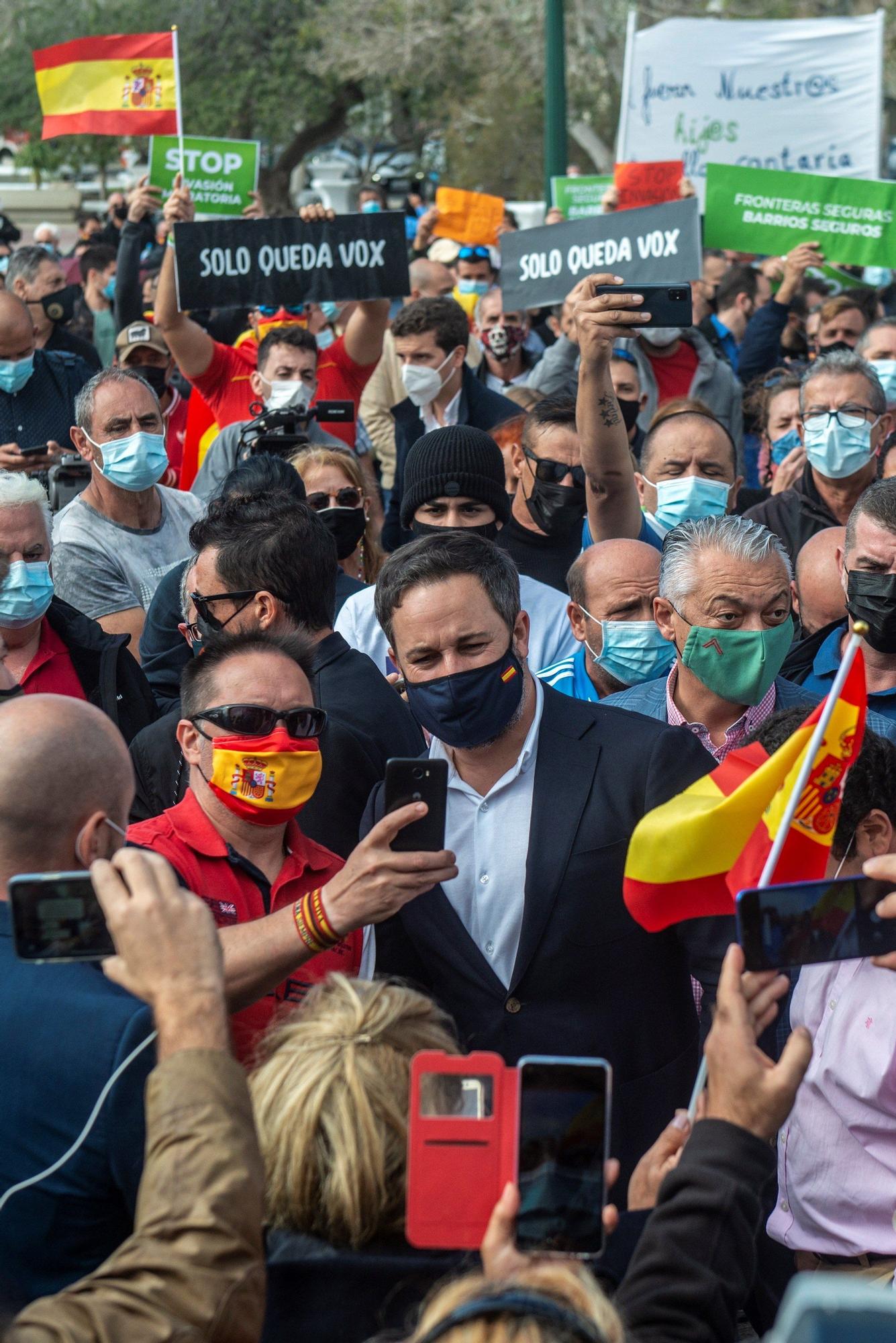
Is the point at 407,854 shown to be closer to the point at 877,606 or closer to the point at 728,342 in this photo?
the point at 877,606

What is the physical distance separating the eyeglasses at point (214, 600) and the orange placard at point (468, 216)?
8.19 m

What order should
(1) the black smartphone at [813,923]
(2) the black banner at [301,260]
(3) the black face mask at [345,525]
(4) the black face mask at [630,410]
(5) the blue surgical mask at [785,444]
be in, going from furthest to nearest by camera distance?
1. (2) the black banner at [301,260]
2. (5) the blue surgical mask at [785,444]
3. (4) the black face mask at [630,410]
4. (3) the black face mask at [345,525]
5. (1) the black smartphone at [813,923]

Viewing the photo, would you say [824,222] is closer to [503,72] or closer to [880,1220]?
[880,1220]

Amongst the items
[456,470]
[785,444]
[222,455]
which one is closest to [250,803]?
[456,470]

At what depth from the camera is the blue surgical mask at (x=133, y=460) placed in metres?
5.95

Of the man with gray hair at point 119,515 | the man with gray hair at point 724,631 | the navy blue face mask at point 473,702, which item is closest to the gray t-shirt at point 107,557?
the man with gray hair at point 119,515

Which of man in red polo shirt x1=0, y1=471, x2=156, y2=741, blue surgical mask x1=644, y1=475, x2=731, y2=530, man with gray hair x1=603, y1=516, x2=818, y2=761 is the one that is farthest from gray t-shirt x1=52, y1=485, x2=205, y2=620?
man with gray hair x1=603, y1=516, x2=818, y2=761

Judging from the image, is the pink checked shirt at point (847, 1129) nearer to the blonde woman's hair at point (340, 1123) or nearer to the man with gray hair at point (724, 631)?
the blonde woman's hair at point (340, 1123)

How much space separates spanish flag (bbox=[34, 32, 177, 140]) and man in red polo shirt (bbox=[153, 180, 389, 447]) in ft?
7.68

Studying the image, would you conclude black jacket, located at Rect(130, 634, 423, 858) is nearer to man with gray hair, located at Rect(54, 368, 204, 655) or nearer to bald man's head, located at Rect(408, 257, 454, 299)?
man with gray hair, located at Rect(54, 368, 204, 655)

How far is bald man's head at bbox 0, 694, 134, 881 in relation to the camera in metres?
2.50

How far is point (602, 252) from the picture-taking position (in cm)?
753

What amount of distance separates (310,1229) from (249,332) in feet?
26.8

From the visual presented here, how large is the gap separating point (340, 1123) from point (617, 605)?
2808 millimetres
